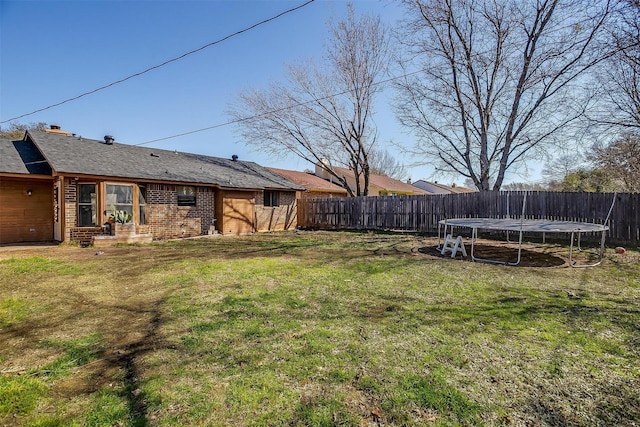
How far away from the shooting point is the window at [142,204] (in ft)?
36.0

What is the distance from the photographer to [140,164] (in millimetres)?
11891

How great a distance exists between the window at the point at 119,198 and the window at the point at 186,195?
68.6 inches

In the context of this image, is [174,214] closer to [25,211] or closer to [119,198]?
[119,198]

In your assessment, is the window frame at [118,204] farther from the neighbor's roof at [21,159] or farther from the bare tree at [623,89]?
the bare tree at [623,89]

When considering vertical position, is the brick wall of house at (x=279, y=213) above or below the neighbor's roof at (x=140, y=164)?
below

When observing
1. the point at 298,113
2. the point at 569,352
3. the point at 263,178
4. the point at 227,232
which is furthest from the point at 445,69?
the point at 569,352

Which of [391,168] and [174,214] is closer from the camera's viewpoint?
[174,214]

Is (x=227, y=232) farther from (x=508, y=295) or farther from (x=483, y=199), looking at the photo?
(x=508, y=295)

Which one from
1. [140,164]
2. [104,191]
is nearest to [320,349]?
[104,191]

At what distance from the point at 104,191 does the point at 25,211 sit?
283 centimetres

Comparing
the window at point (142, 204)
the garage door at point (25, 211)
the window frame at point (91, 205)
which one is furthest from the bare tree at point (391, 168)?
the garage door at point (25, 211)

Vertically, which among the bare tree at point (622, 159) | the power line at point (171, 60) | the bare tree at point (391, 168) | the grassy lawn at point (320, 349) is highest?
the bare tree at point (391, 168)

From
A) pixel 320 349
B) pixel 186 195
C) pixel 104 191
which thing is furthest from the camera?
pixel 186 195

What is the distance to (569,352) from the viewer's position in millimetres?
2797
